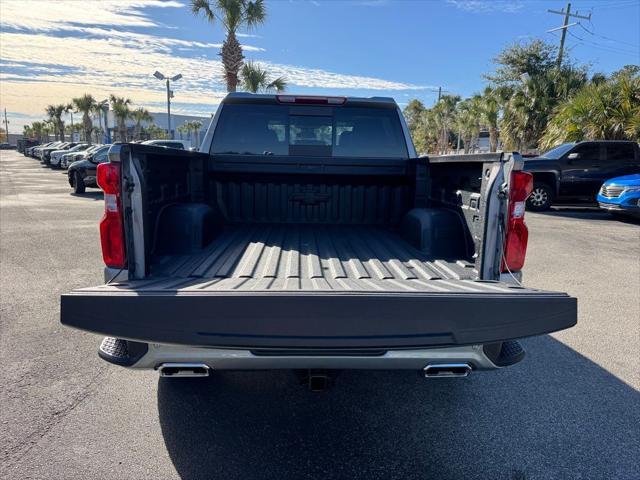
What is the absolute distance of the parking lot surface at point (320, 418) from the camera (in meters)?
2.36

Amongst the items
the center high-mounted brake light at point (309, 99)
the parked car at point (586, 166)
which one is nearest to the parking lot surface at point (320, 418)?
the center high-mounted brake light at point (309, 99)

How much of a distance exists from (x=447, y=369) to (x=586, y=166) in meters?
12.4

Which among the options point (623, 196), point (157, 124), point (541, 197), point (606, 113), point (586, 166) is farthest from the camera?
point (157, 124)

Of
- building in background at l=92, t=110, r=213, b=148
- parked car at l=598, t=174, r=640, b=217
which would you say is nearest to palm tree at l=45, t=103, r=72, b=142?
building in background at l=92, t=110, r=213, b=148

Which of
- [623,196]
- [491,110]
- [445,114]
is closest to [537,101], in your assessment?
[491,110]

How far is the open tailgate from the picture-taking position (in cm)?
189

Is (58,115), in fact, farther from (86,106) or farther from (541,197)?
(541,197)

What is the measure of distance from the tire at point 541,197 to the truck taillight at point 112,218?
495 inches

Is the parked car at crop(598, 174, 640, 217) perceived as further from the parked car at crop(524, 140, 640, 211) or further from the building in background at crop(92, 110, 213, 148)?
the building in background at crop(92, 110, 213, 148)

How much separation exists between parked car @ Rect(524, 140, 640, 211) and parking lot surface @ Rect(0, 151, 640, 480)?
Answer: 29.6 feet

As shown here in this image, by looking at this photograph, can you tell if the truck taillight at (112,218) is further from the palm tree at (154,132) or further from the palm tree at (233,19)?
the palm tree at (154,132)

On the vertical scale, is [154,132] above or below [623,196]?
above

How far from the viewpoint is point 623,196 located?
1048cm

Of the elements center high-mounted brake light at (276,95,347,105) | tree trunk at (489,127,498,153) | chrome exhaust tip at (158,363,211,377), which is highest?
tree trunk at (489,127,498,153)
